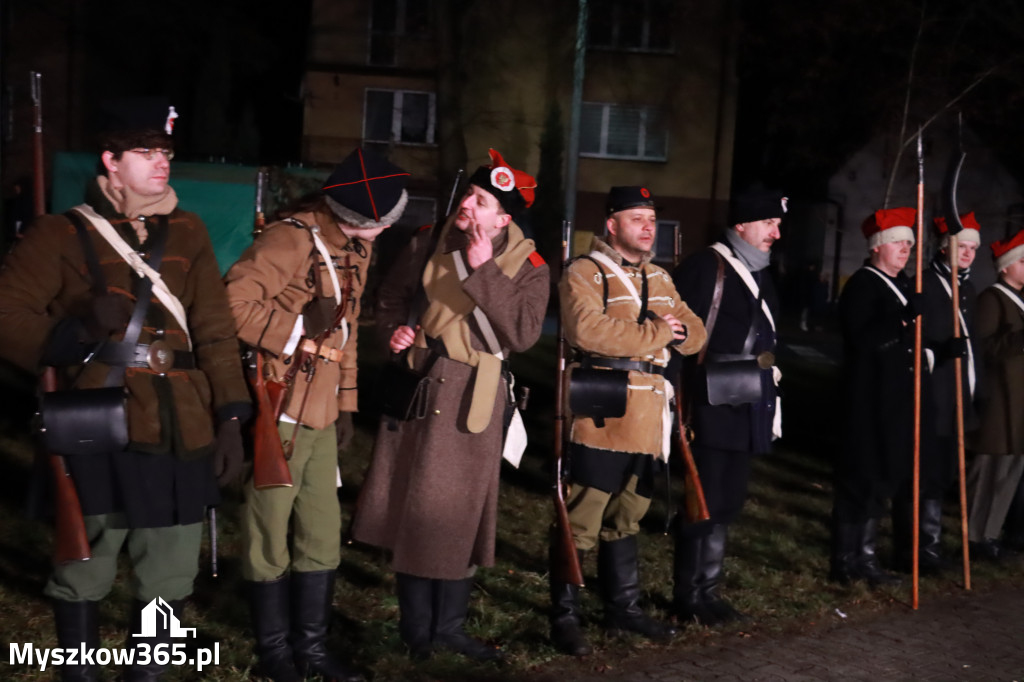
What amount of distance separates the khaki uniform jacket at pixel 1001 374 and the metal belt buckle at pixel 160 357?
5.52 meters

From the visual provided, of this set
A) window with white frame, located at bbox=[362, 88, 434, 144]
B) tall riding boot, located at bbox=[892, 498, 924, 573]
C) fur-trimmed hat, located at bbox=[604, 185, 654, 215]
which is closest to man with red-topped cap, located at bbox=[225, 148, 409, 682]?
fur-trimmed hat, located at bbox=[604, 185, 654, 215]

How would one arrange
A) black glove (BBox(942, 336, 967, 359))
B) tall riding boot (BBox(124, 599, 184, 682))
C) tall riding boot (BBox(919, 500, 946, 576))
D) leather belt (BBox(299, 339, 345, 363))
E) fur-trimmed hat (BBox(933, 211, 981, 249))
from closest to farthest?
tall riding boot (BBox(124, 599, 184, 682))
leather belt (BBox(299, 339, 345, 363))
black glove (BBox(942, 336, 967, 359))
tall riding boot (BBox(919, 500, 946, 576))
fur-trimmed hat (BBox(933, 211, 981, 249))

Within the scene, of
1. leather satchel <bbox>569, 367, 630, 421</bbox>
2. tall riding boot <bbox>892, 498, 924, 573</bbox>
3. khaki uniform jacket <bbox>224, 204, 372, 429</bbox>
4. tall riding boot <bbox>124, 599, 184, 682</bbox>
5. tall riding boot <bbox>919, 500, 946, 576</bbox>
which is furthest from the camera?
tall riding boot <bbox>919, 500, 946, 576</bbox>

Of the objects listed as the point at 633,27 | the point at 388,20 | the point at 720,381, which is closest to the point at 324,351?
the point at 720,381

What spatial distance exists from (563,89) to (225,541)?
90.3 feet

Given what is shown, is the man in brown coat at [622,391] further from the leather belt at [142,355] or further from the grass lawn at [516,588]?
the leather belt at [142,355]

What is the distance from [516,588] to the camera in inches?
268

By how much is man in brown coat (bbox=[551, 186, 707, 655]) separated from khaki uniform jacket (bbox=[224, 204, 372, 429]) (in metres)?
1.08

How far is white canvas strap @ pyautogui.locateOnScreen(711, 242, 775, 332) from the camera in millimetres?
6297

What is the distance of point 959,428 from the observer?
7.42 metres

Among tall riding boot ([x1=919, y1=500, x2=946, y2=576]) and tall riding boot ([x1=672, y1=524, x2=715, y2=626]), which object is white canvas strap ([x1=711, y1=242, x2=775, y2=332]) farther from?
tall riding boot ([x1=919, y1=500, x2=946, y2=576])

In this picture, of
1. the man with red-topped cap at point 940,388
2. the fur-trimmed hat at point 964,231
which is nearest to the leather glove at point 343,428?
the man with red-topped cap at point 940,388

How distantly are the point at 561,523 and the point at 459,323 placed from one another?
107 centimetres

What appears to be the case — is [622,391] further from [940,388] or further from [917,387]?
[940,388]
